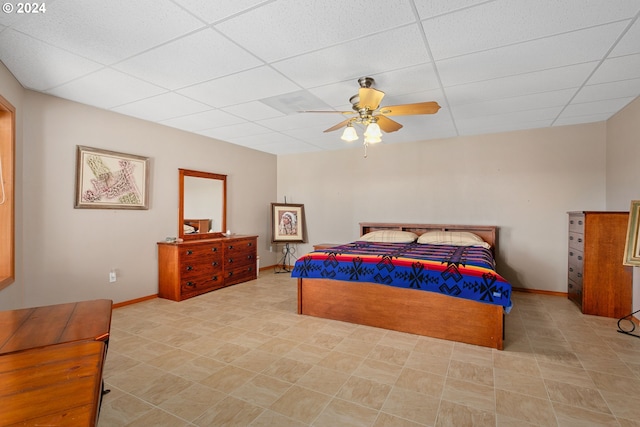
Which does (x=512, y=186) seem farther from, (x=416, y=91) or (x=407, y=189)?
(x=416, y=91)

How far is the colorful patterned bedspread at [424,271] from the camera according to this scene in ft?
9.12

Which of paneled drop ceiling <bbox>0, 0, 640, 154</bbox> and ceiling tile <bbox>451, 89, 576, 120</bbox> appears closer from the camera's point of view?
paneled drop ceiling <bbox>0, 0, 640, 154</bbox>

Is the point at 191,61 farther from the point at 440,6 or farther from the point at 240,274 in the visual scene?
the point at 240,274

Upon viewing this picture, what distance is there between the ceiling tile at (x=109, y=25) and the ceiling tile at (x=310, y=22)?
0.31 m

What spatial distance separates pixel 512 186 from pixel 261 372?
449 cm

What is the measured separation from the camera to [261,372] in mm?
2371

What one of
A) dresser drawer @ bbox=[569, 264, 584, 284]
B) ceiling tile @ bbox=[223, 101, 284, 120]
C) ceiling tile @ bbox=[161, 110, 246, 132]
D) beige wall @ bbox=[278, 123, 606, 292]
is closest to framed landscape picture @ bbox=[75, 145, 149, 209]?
ceiling tile @ bbox=[161, 110, 246, 132]

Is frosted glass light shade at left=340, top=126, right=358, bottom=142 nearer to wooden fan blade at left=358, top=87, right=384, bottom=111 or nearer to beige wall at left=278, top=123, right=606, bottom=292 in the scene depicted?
wooden fan blade at left=358, top=87, right=384, bottom=111

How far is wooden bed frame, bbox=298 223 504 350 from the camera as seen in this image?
9.25 ft

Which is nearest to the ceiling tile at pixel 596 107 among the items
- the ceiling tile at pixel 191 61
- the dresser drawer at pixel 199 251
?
the ceiling tile at pixel 191 61

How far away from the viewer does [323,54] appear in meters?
2.44

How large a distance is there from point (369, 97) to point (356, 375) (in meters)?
2.30

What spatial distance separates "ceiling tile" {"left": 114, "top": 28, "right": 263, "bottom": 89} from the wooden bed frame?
2.38 m

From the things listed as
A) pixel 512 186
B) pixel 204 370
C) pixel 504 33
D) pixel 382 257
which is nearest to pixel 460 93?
pixel 504 33
